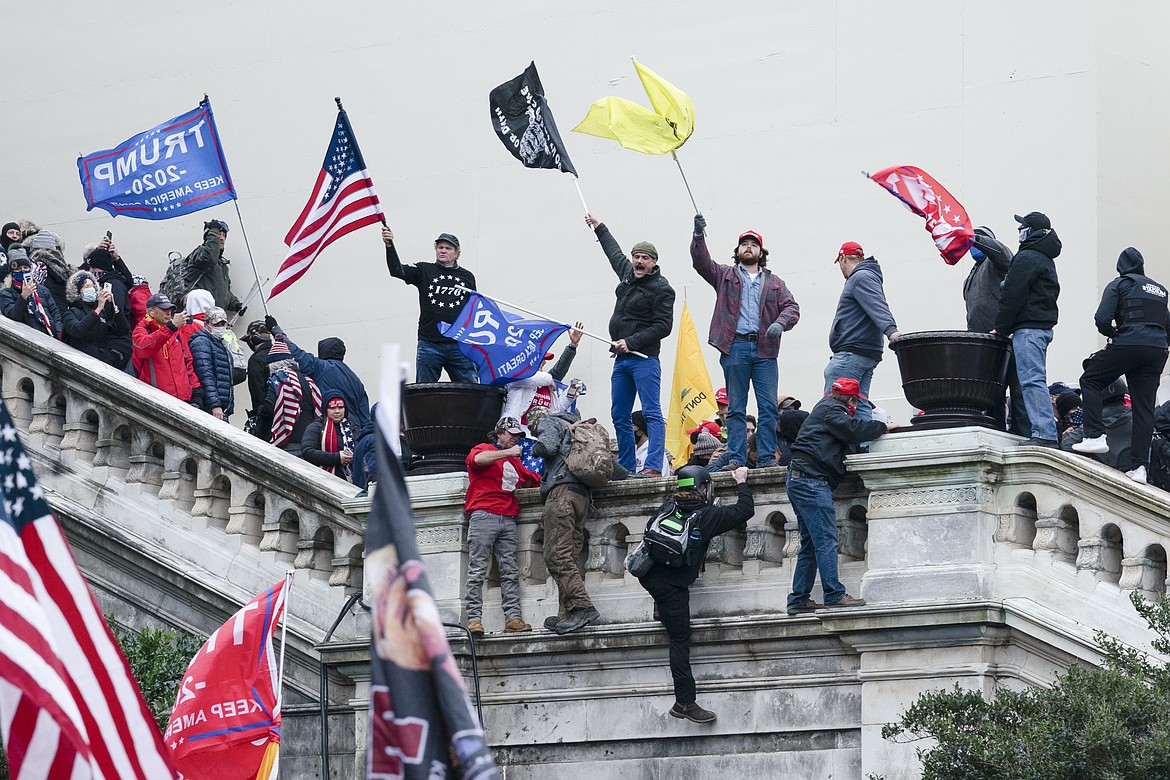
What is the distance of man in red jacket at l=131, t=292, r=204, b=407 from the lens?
51.8 ft

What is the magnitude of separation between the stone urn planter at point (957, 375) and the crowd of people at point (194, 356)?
4.44m

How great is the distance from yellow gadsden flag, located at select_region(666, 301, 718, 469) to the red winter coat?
370 cm

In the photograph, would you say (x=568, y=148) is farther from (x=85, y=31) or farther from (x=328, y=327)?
(x=85, y=31)

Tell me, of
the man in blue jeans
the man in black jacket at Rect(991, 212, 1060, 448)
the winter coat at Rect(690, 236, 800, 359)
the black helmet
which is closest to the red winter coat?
the winter coat at Rect(690, 236, 800, 359)

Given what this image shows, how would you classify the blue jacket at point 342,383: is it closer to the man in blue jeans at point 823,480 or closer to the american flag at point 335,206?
the american flag at point 335,206

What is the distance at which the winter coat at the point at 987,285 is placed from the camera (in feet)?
41.9

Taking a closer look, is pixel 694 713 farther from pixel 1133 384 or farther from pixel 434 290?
pixel 434 290

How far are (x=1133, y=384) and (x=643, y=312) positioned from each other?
316cm

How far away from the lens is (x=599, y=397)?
1834 centimetres

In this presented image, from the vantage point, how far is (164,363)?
1582cm

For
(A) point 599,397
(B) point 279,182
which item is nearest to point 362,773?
(A) point 599,397

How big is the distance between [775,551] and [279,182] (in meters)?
9.82

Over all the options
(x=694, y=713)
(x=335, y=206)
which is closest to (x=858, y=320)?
(x=694, y=713)

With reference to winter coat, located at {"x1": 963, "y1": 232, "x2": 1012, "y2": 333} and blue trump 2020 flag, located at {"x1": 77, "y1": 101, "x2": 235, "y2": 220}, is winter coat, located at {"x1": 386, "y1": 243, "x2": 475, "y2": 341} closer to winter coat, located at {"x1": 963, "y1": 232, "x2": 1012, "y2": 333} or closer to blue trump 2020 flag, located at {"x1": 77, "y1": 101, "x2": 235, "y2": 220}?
blue trump 2020 flag, located at {"x1": 77, "y1": 101, "x2": 235, "y2": 220}
